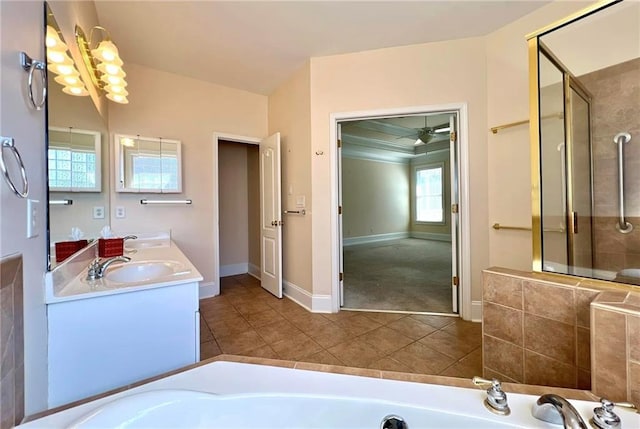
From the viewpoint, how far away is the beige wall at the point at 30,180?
28.2 inches

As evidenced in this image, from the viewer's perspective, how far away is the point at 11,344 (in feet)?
2.28

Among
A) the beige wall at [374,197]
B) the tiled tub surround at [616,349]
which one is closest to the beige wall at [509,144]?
the tiled tub surround at [616,349]

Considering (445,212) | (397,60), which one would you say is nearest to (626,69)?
(397,60)

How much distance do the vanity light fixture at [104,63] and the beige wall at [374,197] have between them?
17.5 feet

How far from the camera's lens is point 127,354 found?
3.67 ft

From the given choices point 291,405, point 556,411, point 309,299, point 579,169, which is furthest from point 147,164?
point 579,169

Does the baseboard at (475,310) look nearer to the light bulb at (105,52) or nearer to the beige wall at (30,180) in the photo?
the beige wall at (30,180)

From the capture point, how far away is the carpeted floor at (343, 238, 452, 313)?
2.84 metres

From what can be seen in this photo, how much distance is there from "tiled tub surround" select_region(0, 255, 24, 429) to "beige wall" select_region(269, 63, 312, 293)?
2.17 m

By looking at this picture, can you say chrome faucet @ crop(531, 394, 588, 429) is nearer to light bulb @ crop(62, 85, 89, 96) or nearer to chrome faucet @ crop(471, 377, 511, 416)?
chrome faucet @ crop(471, 377, 511, 416)

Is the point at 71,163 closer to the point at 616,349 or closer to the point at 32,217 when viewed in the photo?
the point at 32,217

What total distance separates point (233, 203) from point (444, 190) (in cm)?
610

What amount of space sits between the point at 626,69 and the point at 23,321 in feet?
11.3

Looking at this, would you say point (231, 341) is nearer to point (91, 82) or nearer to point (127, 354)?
point (127, 354)
